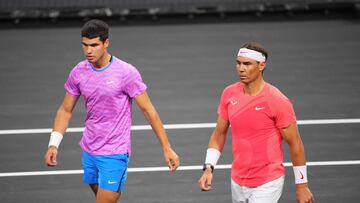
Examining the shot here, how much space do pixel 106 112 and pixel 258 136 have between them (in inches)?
68.1

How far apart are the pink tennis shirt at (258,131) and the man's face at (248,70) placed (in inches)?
6.0

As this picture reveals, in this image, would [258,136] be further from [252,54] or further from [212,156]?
[252,54]

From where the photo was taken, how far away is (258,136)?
25.0 feet

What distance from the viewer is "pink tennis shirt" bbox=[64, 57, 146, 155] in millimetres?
8469

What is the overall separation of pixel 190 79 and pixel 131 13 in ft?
13.6

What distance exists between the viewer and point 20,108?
14258mm

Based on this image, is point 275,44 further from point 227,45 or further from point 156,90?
point 156,90

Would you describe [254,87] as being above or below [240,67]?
below

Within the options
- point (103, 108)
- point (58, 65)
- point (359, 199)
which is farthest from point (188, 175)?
point (58, 65)

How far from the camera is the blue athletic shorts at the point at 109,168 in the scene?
856cm

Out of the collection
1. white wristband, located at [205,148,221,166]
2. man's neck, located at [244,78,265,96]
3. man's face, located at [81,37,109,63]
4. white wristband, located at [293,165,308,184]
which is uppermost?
man's face, located at [81,37,109,63]

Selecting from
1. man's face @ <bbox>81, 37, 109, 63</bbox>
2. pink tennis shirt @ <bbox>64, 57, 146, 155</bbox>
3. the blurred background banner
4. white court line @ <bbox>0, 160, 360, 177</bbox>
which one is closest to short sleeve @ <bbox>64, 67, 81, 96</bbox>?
pink tennis shirt @ <bbox>64, 57, 146, 155</bbox>

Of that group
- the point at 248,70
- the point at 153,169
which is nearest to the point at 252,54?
the point at 248,70

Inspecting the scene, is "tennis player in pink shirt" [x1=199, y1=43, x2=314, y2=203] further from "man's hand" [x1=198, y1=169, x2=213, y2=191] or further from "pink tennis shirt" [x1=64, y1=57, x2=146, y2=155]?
"pink tennis shirt" [x1=64, y1=57, x2=146, y2=155]
